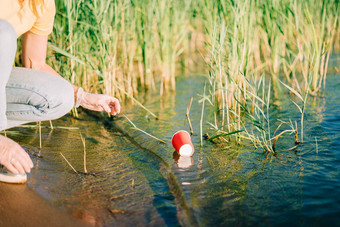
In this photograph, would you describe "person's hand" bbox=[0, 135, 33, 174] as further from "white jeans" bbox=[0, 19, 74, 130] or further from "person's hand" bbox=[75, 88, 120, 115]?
"person's hand" bbox=[75, 88, 120, 115]

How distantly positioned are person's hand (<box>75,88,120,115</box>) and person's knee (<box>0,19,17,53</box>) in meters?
0.52

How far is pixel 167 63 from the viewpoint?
13.6ft

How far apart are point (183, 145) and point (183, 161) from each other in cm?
10

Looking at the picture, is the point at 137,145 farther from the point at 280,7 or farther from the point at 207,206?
the point at 280,7

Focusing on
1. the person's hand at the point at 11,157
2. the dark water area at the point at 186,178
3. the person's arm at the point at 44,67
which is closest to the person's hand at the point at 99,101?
the person's arm at the point at 44,67

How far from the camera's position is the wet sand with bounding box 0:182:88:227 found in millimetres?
1561

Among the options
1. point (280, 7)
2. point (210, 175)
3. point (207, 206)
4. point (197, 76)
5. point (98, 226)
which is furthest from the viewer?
point (197, 76)

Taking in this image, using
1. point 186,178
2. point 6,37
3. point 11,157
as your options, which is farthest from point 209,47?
point 11,157

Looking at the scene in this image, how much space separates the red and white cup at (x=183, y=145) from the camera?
2.25 m

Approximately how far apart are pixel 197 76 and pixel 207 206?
3335mm

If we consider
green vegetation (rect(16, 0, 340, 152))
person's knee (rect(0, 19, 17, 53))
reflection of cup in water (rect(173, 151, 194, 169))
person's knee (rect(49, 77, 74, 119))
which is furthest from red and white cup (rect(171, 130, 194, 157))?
person's knee (rect(0, 19, 17, 53))

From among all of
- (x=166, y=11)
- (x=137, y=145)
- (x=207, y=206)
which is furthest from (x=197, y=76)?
(x=207, y=206)

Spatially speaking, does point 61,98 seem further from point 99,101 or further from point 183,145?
point 183,145

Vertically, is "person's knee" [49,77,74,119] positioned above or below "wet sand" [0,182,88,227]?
above
